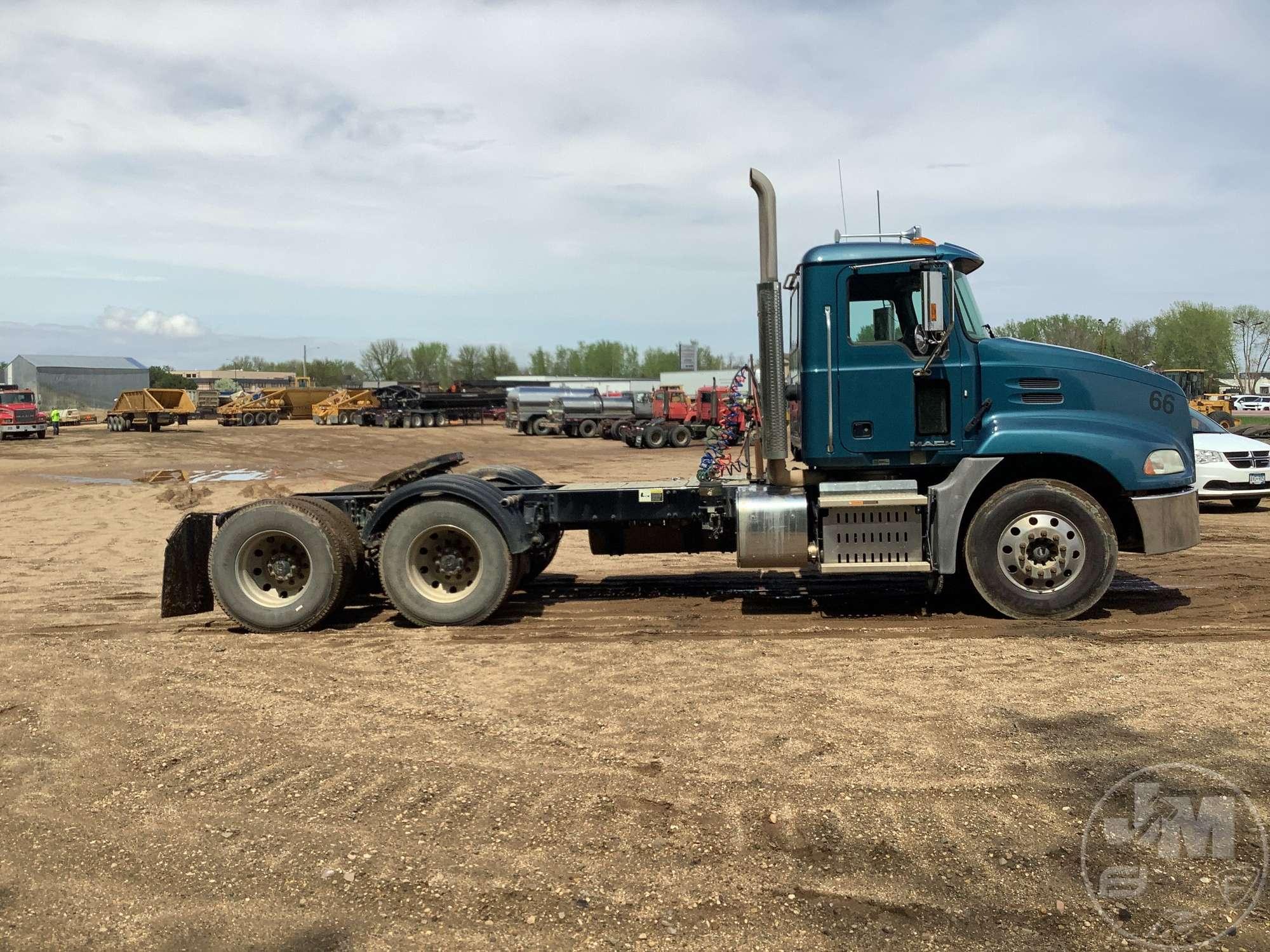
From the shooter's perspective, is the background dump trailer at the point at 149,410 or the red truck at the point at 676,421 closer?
the red truck at the point at 676,421

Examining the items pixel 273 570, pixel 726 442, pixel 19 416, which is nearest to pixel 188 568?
pixel 273 570

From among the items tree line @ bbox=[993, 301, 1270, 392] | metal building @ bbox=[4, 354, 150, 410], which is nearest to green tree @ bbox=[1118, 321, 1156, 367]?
tree line @ bbox=[993, 301, 1270, 392]

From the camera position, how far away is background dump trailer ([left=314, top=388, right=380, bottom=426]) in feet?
176

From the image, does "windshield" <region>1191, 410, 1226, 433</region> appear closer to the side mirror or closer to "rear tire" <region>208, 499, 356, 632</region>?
the side mirror

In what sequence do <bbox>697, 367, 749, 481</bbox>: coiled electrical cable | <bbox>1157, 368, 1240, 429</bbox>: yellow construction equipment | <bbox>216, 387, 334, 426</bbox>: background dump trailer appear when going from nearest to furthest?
<bbox>697, 367, 749, 481</bbox>: coiled electrical cable → <bbox>1157, 368, 1240, 429</bbox>: yellow construction equipment → <bbox>216, 387, 334, 426</bbox>: background dump trailer

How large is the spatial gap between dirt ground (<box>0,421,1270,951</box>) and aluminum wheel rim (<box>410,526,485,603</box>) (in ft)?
1.38

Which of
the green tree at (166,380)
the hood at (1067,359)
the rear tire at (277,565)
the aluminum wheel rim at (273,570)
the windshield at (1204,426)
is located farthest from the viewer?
the green tree at (166,380)

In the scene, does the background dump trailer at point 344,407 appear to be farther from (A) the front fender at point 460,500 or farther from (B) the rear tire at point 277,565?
(A) the front fender at point 460,500

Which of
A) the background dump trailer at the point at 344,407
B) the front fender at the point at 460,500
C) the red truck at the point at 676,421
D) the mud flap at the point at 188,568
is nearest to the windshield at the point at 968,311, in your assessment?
the front fender at the point at 460,500

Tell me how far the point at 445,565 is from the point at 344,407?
48.0 m

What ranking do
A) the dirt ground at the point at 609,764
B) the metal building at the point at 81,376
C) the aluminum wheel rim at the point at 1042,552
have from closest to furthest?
the dirt ground at the point at 609,764 < the aluminum wheel rim at the point at 1042,552 < the metal building at the point at 81,376

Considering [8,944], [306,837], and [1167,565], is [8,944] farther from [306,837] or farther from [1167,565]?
[1167,565]

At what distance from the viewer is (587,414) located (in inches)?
1839

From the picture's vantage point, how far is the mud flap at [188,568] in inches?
330
